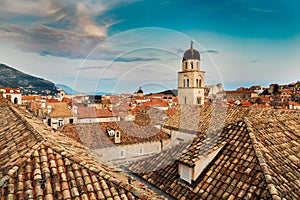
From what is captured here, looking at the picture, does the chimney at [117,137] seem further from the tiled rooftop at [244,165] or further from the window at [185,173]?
the window at [185,173]

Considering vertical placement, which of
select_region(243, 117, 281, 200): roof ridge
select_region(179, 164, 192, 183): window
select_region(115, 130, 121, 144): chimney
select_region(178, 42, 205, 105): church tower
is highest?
select_region(178, 42, 205, 105): church tower

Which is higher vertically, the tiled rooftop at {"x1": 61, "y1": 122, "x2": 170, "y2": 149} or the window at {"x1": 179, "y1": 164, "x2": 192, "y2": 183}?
the window at {"x1": 179, "y1": 164, "x2": 192, "y2": 183}

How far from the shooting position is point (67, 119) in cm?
3600

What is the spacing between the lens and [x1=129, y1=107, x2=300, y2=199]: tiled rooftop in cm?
524

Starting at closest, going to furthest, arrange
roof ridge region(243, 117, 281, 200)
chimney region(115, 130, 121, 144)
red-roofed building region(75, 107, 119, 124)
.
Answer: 1. roof ridge region(243, 117, 281, 200)
2. chimney region(115, 130, 121, 144)
3. red-roofed building region(75, 107, 119, 124)

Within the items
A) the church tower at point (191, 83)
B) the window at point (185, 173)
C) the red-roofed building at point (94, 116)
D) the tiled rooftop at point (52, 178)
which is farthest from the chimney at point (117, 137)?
the church tower at point (191, 83)

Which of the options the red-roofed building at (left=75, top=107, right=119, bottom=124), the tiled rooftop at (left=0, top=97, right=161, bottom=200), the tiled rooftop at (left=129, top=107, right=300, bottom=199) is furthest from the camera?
the red-roofed building at (left=75, top=107, right=119, bottom=124)

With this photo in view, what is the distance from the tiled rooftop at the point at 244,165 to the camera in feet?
17.2

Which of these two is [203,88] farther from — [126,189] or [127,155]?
[126,189]

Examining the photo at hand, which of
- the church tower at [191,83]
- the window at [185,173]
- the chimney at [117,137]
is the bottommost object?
the chimney at [117,137]

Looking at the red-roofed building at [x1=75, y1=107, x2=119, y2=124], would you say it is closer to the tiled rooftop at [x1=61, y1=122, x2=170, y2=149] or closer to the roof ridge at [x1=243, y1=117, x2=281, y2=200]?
the tiled rooftop at [x1=61, y1=122, x2=170, y2=149]

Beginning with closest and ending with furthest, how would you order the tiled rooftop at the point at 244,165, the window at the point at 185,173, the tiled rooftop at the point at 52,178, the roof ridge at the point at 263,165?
1. the tiled rooftop at the point at 52,178
2. the roof ridge at the point at 263,165
3. the tiled rooftop at the point at 244,165
4. the window at the point at 185,173

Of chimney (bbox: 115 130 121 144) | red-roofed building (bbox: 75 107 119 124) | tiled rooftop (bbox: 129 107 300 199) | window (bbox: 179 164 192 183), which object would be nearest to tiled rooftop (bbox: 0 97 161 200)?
tiled rooftop (bbox: 129 107 300 199)

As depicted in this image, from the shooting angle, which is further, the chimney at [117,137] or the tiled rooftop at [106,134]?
the chimney at [117,137]
